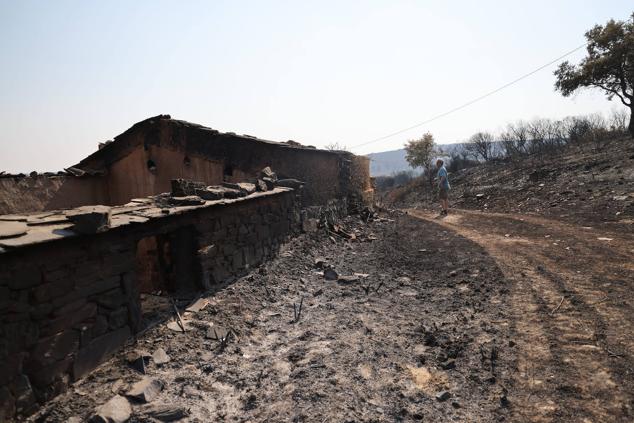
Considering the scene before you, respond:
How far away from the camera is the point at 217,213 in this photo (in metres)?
6.12

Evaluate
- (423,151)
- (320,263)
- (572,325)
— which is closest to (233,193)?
(320,263)

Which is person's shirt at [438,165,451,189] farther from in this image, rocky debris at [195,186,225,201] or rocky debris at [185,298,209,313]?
rocky debris at [185,298,209,313]

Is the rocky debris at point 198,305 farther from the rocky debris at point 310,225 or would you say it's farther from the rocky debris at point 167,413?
the rocky debris at point 310,225

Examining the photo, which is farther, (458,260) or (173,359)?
(458,260)

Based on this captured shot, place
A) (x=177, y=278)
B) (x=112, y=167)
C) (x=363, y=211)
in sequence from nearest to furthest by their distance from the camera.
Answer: (x=177, y=278) → (x=112, y=167) → (x=363, y=211)

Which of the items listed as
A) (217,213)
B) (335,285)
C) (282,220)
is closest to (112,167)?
(282,220)

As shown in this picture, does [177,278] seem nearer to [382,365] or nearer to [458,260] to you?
[382,365]

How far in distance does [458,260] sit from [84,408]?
7117mm

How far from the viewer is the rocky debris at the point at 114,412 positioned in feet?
10.2

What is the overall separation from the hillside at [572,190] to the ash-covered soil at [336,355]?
6366 millimetres

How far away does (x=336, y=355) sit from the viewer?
4.37 meters

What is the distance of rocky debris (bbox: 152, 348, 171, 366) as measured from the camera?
4.09m

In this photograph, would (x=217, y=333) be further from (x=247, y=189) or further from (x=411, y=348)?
(x=247, y=189)

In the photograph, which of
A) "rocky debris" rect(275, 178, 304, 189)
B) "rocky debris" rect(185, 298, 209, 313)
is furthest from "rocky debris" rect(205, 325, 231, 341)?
"rocky debris" rect(275, 178, 304, 189)
